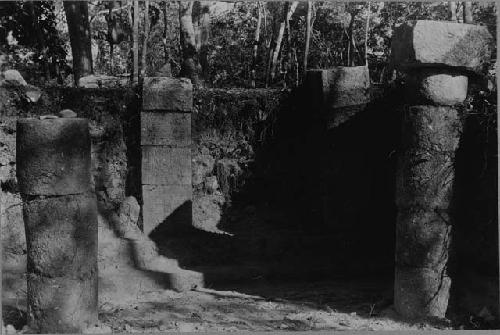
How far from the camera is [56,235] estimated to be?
469 cm

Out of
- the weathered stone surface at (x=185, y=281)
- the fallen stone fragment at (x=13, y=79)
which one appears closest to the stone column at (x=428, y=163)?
the weathered stone surface at (x=185, y=281)

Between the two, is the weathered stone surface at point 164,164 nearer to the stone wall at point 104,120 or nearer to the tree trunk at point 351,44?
the stone wall at point 104,120

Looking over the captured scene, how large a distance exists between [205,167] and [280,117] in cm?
144

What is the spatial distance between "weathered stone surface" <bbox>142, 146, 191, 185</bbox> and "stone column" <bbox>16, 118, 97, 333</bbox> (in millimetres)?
2825

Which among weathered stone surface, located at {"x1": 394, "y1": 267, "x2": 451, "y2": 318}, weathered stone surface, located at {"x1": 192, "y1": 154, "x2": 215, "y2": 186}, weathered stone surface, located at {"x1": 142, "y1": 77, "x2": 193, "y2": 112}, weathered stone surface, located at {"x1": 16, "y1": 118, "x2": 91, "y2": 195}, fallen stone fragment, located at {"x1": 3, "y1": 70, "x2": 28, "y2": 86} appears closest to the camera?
weathered stone surface, located at {"x1": 16, "y1": 118, "x2": 91, "y2": 195}

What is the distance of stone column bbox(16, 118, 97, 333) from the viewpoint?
462cm

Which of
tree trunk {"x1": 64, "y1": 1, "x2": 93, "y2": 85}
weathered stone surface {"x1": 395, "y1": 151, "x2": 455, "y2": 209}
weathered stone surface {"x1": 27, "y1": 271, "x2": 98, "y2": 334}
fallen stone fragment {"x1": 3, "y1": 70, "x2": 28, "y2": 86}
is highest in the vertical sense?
tree trunk {"x1": 64, "y1": 1, "x2": 93, "y2": 85}

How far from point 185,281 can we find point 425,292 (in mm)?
2921

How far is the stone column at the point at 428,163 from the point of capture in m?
4.96

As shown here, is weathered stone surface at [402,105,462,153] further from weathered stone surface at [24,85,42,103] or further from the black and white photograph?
weathered stone surface at [24,85,42,103]

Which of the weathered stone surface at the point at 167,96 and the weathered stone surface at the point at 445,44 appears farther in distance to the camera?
the weathered stone surface at the point at 167,96

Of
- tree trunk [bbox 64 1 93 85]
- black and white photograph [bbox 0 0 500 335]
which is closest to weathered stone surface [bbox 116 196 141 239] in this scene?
black and white photograph [bbox 0 0 500 335]

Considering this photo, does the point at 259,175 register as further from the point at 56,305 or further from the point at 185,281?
the point at 56,305

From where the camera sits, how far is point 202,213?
8.38 meters
